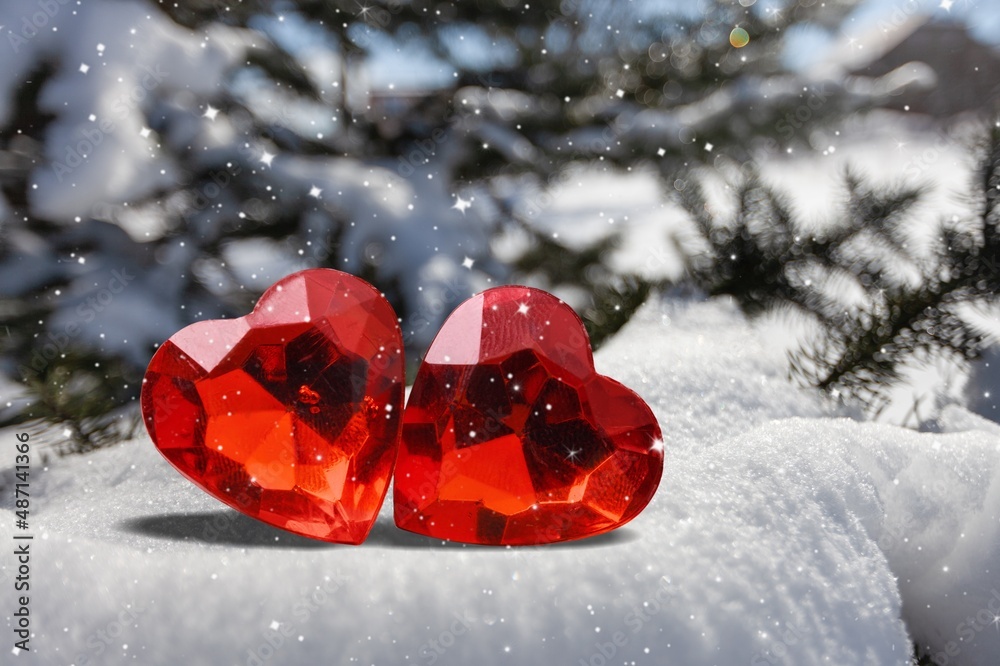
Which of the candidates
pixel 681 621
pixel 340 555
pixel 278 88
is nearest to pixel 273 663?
pixel 340 555

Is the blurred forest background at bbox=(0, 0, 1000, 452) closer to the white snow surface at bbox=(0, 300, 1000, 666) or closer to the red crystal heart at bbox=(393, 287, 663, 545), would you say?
the white snow surface at bbox=(0, 300, 1000, 666)

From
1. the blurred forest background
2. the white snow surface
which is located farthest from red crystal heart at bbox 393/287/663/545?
the blurred forest background

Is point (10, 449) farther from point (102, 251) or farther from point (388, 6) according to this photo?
point (388, 6)

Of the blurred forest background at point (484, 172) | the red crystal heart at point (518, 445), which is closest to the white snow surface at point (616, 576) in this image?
the red crystal heart at point (518, 445)

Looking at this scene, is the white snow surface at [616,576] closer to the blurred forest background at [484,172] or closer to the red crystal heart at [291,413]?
the red crystal heart at [291,413]

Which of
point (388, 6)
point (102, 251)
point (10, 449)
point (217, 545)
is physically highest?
point (388, 6)

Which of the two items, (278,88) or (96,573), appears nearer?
(96,573)
